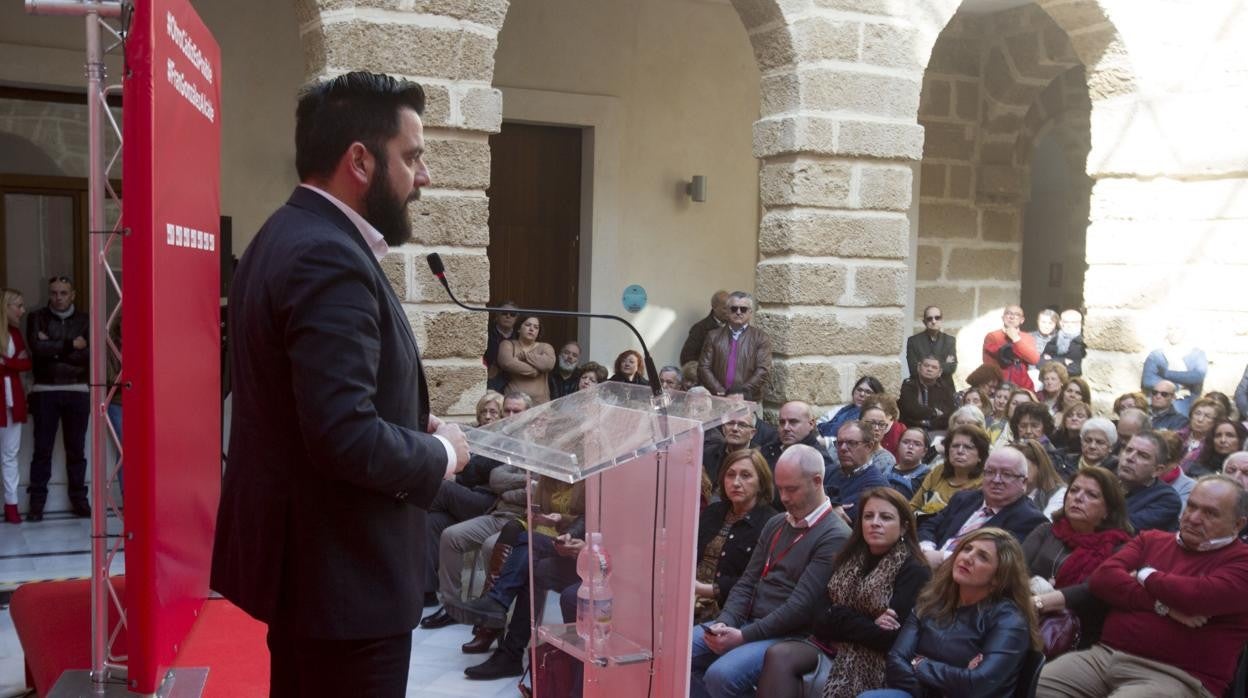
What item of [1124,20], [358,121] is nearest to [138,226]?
[358,121]

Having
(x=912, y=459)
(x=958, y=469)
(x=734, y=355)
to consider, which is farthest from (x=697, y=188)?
(x=958, y=469)

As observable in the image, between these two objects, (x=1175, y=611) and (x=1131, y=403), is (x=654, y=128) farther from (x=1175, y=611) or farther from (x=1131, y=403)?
(x=1175, y=611)

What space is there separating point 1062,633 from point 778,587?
0.97m

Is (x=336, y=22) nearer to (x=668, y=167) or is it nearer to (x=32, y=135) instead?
(x=32, y=135)

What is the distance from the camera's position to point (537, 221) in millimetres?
10336

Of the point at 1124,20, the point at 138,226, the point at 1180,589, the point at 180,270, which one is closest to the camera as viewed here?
the point at 138,226

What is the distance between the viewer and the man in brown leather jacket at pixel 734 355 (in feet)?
25.0

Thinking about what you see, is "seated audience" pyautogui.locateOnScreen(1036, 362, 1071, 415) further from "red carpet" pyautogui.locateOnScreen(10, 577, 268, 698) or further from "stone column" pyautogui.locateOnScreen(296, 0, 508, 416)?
"red carpet" pyautogui.locateOnScreen(10, 577, 268, 698)

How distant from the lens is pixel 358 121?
211 cm

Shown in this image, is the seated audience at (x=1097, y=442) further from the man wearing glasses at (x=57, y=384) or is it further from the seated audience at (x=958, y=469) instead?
the man wearing glasses at (x=57, y=384)

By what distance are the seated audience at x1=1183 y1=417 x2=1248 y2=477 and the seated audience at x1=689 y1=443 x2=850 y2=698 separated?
2.94 meters

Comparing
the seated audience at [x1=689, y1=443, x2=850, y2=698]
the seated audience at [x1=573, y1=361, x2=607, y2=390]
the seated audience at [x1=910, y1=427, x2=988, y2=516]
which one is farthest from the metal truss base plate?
the seated audience at [x1=573, y1=361, x2=607, y2=390]

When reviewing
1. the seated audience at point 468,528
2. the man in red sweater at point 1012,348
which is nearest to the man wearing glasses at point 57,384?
the seated audience at point 468,528

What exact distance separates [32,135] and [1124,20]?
7.07 metres
